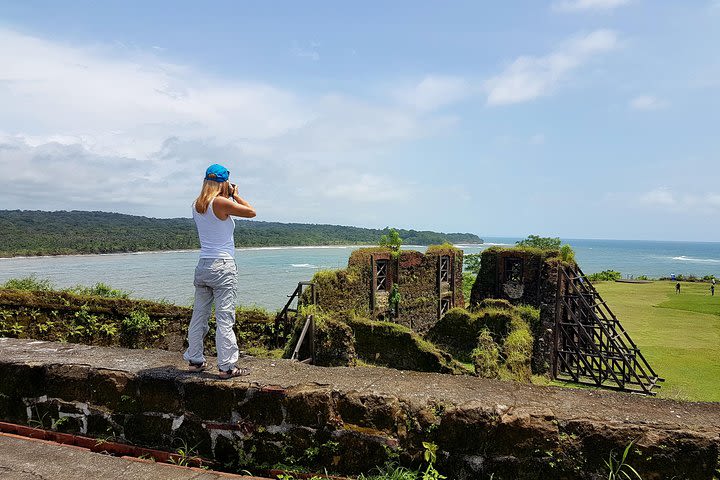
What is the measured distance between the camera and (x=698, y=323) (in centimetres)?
2664

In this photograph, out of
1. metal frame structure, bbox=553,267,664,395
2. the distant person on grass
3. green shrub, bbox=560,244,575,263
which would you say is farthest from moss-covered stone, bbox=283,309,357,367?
green shrub, bbox=560,244,575,263

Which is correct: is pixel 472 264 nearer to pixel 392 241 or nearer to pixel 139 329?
pixel 392 241

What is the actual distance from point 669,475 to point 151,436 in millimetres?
3333

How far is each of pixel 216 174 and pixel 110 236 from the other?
133158mm

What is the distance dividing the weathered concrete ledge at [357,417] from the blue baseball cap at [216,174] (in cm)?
154

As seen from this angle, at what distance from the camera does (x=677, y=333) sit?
2433 centimetres

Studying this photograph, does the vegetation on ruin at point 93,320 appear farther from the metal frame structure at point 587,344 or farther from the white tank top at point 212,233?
the metal frame structure at point 587,344

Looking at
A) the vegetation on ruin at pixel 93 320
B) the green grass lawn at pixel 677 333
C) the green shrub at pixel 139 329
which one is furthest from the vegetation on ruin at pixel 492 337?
the green shrub at pixel 139 329

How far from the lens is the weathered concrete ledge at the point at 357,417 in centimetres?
262

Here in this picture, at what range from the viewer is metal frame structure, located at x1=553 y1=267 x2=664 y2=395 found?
16.9 metres

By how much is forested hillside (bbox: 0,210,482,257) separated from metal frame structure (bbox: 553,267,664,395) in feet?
A: 246

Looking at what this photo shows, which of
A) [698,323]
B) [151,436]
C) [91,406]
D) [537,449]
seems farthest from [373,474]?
[698,323]

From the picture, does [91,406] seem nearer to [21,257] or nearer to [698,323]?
[698,323]

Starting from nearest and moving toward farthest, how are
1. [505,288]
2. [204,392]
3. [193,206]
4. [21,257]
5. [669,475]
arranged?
[669,475], [204,392], [193,206], [505,288], [21,257]
